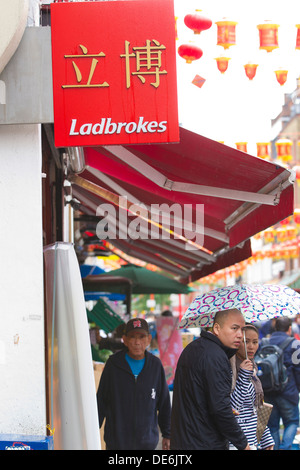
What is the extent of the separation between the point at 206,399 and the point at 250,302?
1.00 metres

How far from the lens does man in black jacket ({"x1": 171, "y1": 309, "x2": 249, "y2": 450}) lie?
4.89 meters

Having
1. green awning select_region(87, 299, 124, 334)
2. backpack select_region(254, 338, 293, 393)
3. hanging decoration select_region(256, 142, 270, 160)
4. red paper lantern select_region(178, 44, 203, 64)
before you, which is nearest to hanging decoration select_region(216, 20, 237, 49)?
red paper lantern select_region(178, 44, 203, 64)

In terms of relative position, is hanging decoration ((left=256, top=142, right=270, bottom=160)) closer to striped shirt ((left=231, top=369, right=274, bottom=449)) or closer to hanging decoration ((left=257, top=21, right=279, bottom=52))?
hanging decoration ((left=257, top=21, right=279, bottom=52))

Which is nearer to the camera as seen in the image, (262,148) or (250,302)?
(250,302)

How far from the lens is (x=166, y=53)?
4.49 m

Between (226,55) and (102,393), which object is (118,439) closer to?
(102,393)

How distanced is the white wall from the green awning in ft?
23.0

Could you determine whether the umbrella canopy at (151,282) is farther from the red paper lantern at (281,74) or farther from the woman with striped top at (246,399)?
the woman with striped top at (246,399)

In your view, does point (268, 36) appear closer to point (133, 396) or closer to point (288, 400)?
point (288, 400)

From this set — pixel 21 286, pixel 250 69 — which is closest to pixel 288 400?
pixel 250 69

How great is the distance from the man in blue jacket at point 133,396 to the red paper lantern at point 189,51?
124 inches

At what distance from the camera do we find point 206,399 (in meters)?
4.97
